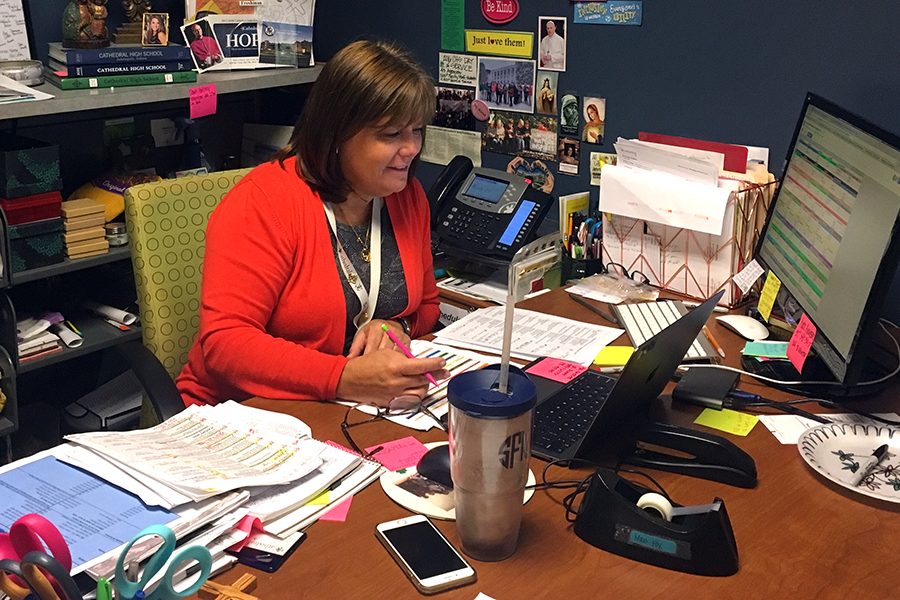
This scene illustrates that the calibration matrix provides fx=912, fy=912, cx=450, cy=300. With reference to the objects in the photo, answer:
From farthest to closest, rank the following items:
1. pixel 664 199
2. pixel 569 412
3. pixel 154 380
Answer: pixel 664 199 < pixel 154 380 < pixel 569 412

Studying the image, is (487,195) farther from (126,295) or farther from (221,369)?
(126,295)

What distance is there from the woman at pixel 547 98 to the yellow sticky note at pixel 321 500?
149 centimetres

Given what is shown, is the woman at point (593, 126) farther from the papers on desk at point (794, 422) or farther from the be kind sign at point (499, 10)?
the papers on desk at point (794, 422)

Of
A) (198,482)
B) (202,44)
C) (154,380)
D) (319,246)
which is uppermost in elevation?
(202,44)

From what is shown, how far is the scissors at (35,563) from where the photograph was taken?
83 centimetres

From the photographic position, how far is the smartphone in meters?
1.05

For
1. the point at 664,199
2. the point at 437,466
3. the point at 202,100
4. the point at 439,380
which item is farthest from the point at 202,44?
the point at 437,466

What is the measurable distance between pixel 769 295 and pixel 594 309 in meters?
0.36

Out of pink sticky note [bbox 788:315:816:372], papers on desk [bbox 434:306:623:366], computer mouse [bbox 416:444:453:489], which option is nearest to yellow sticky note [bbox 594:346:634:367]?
papers on desk [bbox 434:306:623:366]

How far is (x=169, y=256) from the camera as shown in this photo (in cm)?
187

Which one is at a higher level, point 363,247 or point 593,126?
point 593,126

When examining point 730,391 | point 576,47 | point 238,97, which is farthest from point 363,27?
point 730,391

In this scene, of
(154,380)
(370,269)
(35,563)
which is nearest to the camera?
(35,563)

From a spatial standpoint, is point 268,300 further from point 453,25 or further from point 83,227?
point 453,25
